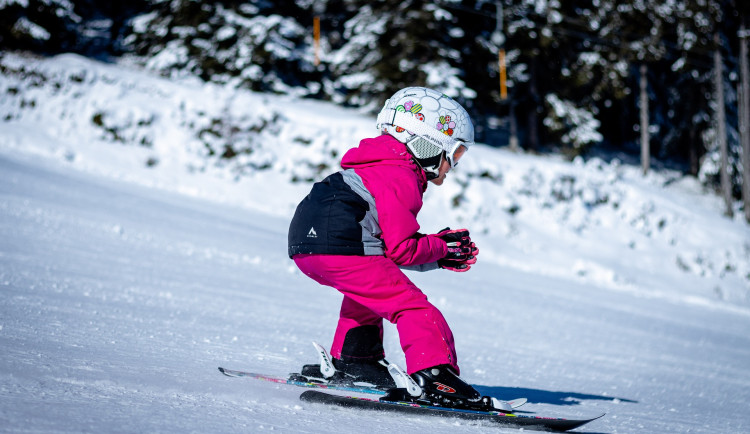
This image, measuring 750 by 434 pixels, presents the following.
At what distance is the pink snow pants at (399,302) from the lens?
2.61 metres

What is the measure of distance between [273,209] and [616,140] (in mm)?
23988

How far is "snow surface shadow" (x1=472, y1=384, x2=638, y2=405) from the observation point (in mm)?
3482

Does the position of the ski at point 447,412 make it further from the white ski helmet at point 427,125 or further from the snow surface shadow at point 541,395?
the white ski helmet at point 427,125

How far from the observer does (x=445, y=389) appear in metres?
2.59

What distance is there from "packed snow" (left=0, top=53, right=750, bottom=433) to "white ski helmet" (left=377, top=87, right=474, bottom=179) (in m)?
1.24

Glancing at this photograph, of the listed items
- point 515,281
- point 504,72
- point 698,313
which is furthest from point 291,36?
point 698,313

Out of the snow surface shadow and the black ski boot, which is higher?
the black ski boot

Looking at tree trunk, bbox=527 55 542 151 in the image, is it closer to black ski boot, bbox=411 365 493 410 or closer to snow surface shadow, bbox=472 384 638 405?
snow surface shadow, bbox=472 384 638 405

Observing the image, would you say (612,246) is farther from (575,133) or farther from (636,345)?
(575,133)

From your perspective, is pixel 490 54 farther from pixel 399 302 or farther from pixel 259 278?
pixel 399 302

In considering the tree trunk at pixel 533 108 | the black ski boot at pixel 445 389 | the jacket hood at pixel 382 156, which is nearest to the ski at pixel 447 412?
the black ski boot at pixel 445 389

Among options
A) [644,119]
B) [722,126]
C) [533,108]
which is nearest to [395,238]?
[533,108]

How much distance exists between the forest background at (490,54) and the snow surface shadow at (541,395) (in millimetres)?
11489

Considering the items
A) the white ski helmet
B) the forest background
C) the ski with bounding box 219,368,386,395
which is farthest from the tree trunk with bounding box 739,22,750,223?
the ski with bounding box 219,368,386,395
